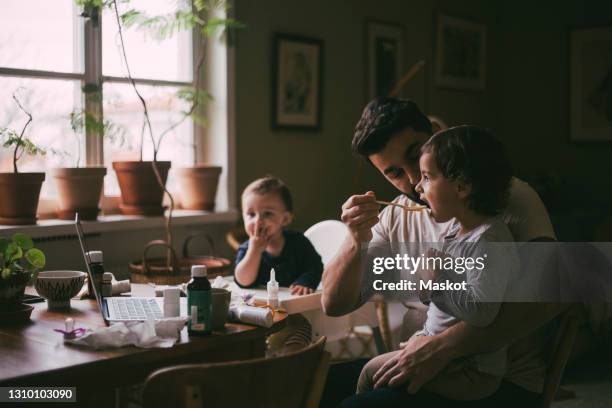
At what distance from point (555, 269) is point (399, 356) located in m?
0.45

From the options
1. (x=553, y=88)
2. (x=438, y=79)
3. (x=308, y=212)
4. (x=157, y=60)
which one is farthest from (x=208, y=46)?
(x=553, y=88)

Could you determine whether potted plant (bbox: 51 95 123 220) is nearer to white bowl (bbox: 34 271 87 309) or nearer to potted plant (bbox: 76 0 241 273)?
potted plant (bbox: 76 0 241 273)

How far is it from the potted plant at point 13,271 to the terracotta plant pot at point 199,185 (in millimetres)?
1629

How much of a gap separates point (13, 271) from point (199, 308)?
1.91 feet

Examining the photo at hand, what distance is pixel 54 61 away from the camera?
333cm

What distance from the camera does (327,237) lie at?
10.6 ft

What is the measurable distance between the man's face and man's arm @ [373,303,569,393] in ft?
1.77

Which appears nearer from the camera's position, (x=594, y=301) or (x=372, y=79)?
(x=594, y=301)

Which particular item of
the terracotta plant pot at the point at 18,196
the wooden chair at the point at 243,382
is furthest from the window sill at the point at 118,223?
the wooden chair at the point at 243,382

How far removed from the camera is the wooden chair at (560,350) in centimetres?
172

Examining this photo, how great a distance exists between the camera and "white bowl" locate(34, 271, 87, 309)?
7.04 feet

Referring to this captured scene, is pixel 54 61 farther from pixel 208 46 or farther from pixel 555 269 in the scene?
pixel 555 269

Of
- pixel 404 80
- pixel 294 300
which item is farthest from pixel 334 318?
pixel 404 80

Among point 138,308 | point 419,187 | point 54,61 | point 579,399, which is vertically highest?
point 54,61
